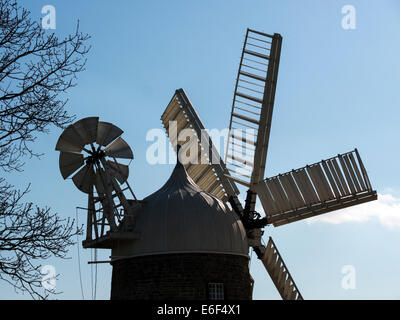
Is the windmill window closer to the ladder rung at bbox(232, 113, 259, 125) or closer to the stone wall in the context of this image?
the stone wall

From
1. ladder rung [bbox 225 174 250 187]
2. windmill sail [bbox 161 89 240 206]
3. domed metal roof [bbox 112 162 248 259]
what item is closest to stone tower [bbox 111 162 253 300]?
domed metal roof [bbox 112 162 248 259]

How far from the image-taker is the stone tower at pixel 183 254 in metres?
26.2

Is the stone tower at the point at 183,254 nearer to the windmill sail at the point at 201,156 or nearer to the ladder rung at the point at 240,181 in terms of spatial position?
the ladder rung at the point at 240,181

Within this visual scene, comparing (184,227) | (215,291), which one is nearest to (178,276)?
(215,291)

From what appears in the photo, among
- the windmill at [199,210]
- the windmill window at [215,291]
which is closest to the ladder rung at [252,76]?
the windmill at [199,210]

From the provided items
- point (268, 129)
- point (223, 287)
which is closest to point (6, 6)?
point (223, 287)

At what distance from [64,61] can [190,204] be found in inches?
518

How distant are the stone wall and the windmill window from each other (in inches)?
6.2

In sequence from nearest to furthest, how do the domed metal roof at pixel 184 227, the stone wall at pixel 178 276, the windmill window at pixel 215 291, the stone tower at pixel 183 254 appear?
the stone wall at pixel 178 276, the stone tower at pixel 183 254, the windmill window at pixel 215 291, the domed metal roof at pixel 184 227

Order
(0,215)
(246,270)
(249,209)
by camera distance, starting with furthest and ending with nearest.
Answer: (249,209) < (246,270) < (0,215)

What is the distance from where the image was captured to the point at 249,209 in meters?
32.7

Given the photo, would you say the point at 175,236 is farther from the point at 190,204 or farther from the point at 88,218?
the point at 88,218

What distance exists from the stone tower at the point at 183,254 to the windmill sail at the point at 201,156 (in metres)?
5.83
